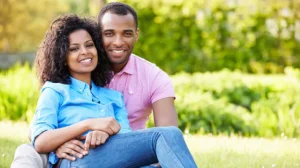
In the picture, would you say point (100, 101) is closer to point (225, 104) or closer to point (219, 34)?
point (225, 104)

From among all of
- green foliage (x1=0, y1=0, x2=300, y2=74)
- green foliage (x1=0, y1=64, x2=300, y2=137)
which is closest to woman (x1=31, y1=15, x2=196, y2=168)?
green foliage (x1=0, y1=64, x2=300, y2=137)

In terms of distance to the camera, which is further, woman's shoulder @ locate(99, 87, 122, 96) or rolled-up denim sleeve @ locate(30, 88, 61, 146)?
woman's shoulder @ locate(99, 87, 122, 96)

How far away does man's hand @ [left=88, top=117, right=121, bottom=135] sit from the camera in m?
3.12

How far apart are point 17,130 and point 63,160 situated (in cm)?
235

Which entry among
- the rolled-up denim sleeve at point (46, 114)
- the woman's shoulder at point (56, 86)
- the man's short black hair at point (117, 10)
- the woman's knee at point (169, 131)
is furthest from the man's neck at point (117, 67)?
the woman's knee at point (169, 131)

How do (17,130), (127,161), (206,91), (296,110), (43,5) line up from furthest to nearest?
(43,5)
(206,91)
(296,110)
(17,130)
(127,161)

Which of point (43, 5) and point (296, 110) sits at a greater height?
point (43, 5)

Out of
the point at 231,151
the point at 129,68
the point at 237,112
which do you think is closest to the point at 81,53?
the point at 129,68

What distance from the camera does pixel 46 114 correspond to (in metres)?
3.17

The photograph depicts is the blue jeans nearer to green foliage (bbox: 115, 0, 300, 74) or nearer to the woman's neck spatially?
the woman's neck

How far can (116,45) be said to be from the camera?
12.6 feet

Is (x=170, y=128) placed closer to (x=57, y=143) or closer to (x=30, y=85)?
(x=57, y=143)

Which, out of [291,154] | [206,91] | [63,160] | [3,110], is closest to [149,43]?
[206,91]

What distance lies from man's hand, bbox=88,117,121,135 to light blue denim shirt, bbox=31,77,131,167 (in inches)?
7.9
